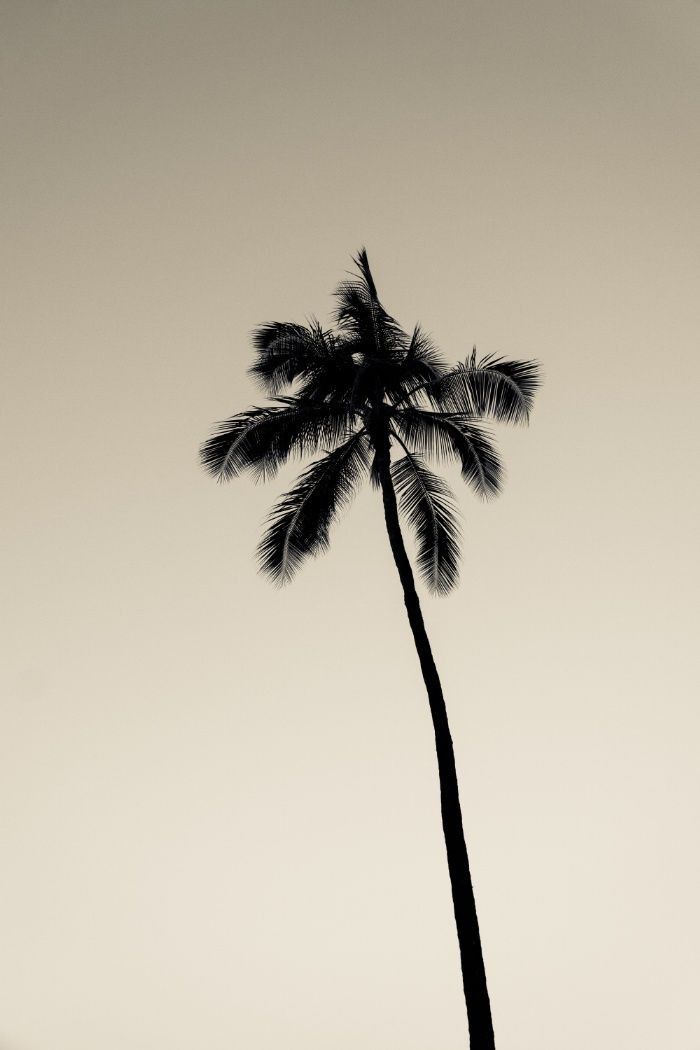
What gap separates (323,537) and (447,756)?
5.44m

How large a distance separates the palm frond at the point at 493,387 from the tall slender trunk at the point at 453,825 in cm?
189

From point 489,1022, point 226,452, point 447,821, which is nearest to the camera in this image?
point 489,1022

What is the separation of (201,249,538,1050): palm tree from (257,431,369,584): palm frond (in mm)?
21

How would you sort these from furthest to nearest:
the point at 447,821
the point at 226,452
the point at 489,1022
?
the point at 226,452, the point at 447,821, the point at 489,1022

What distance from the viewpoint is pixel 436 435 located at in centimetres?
1902

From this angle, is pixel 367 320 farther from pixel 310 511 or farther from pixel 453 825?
pixel 453 825

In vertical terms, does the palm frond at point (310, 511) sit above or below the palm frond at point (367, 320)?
below

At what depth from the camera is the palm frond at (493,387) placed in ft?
60.2

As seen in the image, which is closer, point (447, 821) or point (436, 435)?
point (447, 821)

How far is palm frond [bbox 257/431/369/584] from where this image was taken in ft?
59.6

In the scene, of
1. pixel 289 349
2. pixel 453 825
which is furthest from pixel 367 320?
pixel 453 825

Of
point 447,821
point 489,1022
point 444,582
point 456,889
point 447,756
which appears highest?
point 444,582

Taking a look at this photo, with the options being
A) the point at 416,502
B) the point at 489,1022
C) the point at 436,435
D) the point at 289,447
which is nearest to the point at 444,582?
the point at 416,502

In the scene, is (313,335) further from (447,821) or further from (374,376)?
(447,821)
